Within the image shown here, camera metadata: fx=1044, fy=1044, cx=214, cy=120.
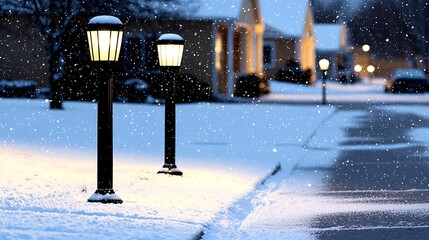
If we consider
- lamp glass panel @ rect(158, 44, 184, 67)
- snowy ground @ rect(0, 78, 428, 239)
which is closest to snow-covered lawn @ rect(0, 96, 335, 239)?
snowy ground @ rect(0, 78, 428, 239)

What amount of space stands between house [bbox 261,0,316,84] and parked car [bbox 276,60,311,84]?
31.0 inches

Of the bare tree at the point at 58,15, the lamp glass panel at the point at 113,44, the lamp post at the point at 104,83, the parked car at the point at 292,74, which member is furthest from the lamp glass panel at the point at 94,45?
the parked car at the point at 292,74

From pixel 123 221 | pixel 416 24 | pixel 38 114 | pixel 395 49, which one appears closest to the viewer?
pixel 123 221

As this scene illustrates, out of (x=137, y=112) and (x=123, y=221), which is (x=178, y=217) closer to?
(x=123, y=221)

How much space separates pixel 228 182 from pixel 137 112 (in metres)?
15.3

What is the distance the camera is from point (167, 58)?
45.5 ft

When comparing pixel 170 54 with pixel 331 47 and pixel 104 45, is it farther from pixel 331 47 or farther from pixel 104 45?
pixel 331 47

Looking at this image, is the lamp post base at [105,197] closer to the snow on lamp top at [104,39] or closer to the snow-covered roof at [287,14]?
the snow on lamp top at [104,39]

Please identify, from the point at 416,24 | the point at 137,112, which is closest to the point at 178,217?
the point at 137,112

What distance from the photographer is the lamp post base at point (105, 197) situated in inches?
420

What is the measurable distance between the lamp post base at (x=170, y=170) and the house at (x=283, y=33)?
4635 cm

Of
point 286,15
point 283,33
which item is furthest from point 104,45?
point 286,15

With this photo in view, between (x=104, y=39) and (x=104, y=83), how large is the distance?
1.53 ft

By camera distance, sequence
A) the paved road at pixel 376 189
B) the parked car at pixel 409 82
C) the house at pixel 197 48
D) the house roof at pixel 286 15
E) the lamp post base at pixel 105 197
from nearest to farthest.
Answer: the paved road at pixel 376 189 < the lamp post base at pixel 105 197 < the house at pixel 197 48 < the parked car at pixel 409 82 < the house roof at pixel 286 15
